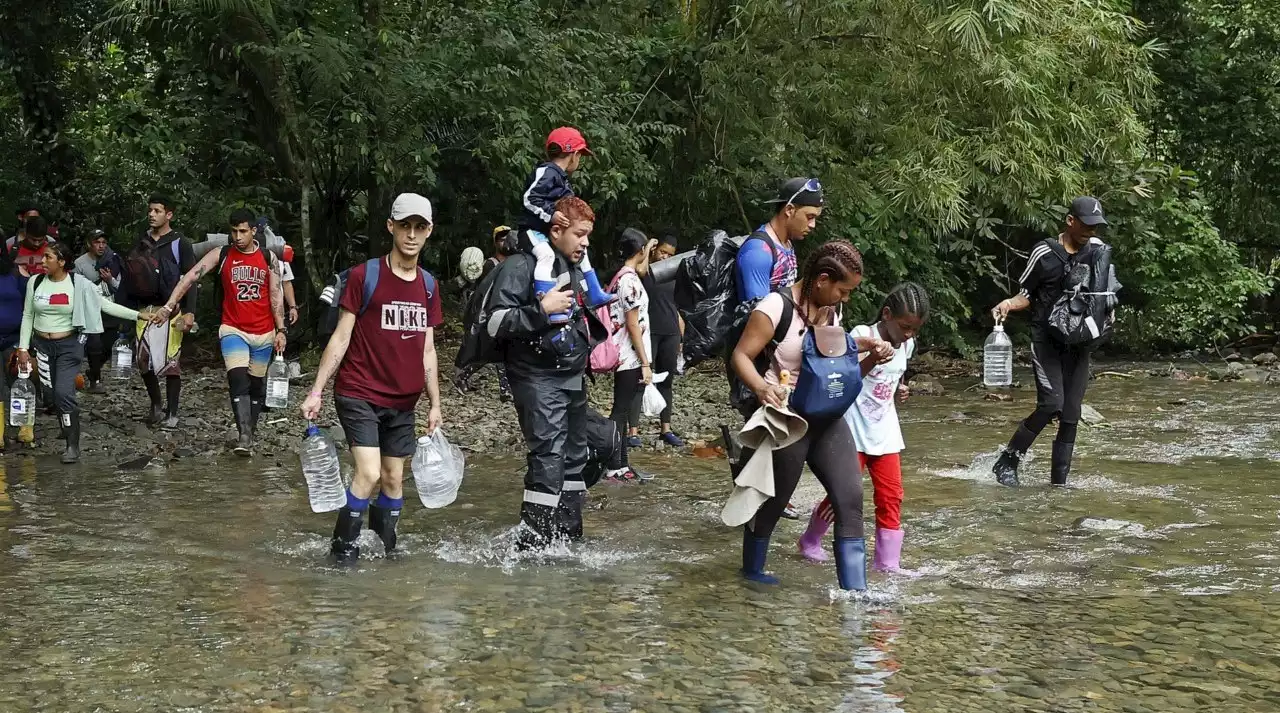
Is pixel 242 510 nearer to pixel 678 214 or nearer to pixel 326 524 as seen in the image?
pixel 326 524

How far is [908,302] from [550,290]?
1798 millimetres

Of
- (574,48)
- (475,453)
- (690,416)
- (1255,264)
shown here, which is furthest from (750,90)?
(1255,264)

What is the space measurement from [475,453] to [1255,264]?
18.4m

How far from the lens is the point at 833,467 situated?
21.3 feet

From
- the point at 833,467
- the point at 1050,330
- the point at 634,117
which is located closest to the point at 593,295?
the point at 833,467

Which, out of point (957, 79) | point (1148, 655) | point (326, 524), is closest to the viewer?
point (1148, 655)

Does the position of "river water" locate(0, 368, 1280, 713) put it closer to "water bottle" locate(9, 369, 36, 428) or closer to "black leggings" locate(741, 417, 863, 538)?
"black leggings" locate(741, 417, 863, 538)

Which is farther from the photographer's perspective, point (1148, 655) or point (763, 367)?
point (763, 367)

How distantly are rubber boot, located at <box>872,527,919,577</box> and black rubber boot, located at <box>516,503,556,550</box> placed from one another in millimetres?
1721

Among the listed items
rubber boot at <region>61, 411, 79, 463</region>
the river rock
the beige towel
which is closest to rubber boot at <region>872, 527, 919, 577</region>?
the beige towel

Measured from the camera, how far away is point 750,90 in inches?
723

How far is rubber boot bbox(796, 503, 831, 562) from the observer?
7.57 meters

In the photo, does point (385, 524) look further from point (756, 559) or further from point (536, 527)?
point (756, 559)

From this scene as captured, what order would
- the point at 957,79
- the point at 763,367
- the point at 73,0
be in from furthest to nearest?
1. the point at 73,0
2. the point at 957,79
3. the point at 763,367
